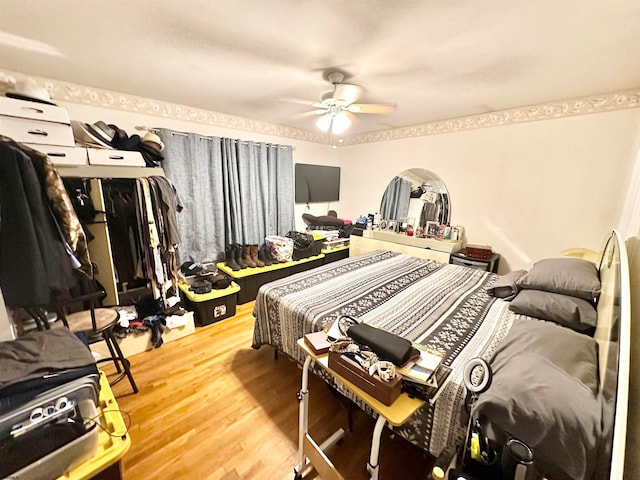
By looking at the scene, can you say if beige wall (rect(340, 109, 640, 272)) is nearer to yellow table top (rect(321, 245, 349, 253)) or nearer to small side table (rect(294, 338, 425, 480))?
yellow table top (rect(321, 245, 349, 253))

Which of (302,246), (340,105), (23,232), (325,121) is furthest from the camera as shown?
(302,246)

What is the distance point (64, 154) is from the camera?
1.73 metres

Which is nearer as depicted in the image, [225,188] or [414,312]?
[414,312]

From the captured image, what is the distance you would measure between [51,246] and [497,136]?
3955 millimetres

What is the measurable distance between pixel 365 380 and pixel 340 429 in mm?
884

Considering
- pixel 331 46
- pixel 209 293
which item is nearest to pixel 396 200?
pixel 331 46

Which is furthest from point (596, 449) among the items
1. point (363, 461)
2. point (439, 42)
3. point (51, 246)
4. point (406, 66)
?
point (51, 246)

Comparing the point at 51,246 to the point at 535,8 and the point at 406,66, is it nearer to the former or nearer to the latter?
the point at 406,66

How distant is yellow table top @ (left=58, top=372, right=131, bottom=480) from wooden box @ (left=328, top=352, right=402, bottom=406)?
0.75 m

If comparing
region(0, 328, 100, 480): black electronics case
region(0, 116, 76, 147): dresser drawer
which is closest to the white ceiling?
region(0, 116, 76, 147): dresser drawer

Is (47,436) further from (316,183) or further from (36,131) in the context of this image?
(316,183)

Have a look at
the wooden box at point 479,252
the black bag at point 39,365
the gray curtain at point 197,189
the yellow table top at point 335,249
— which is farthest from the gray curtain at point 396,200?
the black bag at point 39,365

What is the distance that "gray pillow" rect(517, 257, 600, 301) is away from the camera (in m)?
1.55

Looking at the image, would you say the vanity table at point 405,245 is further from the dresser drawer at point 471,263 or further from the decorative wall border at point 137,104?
the decorative wall border at point 137,104
